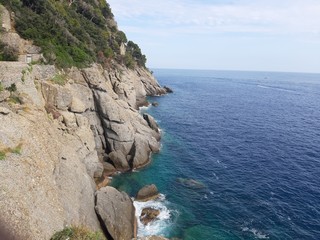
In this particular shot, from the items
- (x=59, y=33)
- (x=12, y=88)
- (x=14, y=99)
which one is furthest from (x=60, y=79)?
(x=59, y=33)

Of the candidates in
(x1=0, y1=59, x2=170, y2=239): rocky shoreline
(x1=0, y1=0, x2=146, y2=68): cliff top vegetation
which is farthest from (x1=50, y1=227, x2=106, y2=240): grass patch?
(x1=0, y1=0, x2=146, y2=68): cliff top vegetation

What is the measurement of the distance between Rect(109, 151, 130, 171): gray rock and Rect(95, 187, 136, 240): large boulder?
12380 mm

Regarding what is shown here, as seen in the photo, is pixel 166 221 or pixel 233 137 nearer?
pixel 166 221

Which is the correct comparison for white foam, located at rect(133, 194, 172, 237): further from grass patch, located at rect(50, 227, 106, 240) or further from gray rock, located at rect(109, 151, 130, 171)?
grass patch, located at rect(50, 227, 106, 240)

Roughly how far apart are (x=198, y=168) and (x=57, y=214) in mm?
31405

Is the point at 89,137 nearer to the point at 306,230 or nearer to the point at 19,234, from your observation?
the point at 19,234

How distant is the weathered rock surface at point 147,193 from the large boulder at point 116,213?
4.38 meters

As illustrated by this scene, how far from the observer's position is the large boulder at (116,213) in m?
33.7

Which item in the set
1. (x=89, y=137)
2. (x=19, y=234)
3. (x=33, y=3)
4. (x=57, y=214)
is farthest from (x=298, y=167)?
(x=33, y=3)

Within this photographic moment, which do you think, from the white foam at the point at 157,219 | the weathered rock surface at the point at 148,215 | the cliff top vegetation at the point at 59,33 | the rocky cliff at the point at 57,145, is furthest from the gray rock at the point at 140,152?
the cliff top vegetation at the point at 59,33

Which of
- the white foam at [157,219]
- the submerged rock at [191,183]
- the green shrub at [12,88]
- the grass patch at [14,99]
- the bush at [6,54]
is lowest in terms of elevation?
the white foam at [157,219]

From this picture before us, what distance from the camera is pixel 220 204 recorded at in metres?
42.2

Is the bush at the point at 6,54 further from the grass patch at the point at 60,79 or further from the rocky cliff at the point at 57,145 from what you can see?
the grass patch at the point at 60,79

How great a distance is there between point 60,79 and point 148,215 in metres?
24.4
